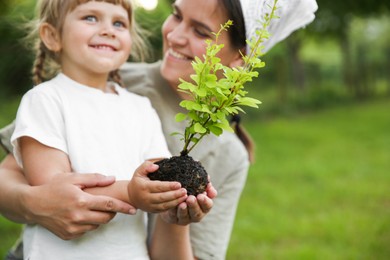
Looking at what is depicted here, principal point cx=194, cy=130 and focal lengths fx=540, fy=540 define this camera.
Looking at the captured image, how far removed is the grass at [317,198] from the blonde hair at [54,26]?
321 centimetres

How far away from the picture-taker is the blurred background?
18.0 ft

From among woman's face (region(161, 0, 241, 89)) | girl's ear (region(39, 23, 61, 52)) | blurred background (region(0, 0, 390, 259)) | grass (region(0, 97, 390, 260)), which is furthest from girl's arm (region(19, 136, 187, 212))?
grass (region(0, 97, 390, 260))

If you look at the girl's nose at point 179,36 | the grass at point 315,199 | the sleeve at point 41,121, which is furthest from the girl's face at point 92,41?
the grass at point 315,199

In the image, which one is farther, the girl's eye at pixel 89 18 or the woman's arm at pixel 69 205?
the girl's eye at pixel 89 18

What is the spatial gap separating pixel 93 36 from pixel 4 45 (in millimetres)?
7452

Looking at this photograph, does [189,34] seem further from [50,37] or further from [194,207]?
[194,207]

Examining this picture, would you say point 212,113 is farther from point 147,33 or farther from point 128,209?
point 147,33

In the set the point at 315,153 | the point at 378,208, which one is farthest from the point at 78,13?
the point at 315,153

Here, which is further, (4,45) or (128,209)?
Result: (4,45)

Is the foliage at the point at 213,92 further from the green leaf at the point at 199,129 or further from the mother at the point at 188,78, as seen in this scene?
the mother at the point at 188,78

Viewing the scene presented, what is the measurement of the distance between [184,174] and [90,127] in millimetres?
589

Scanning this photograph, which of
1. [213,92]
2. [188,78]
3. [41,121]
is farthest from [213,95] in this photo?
[188,78]

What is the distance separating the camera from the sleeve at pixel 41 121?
2098mm

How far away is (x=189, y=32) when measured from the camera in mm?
2668
